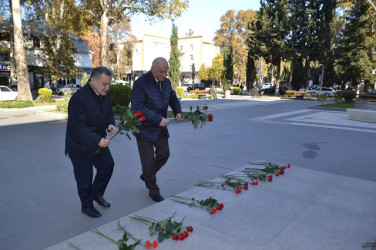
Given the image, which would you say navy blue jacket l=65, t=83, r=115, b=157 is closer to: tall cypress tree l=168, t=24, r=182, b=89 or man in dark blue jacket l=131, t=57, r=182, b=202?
man in dark blue jacket l=131, t=57, r=182, b=202

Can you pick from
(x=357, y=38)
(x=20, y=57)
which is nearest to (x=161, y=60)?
(x=20, y=57)

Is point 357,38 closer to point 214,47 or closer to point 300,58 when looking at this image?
point 300,58

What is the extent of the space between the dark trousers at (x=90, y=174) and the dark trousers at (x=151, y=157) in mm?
457

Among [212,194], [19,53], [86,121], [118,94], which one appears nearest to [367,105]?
[118,94]

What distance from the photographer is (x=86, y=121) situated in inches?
124

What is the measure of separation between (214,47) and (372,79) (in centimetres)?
4061

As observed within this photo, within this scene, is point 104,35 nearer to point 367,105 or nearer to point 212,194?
point 367,105

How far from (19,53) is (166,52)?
50.1m

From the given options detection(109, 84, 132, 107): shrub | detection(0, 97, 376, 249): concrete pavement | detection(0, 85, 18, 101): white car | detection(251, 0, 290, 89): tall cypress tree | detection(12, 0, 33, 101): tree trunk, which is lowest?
detection(0, 97, 376, 249): concrete pavement

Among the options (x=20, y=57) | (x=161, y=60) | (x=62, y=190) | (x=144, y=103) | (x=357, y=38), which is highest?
(x=357, y=38)

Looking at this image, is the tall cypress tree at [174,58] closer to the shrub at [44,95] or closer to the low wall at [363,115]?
the shrub at [44,95]

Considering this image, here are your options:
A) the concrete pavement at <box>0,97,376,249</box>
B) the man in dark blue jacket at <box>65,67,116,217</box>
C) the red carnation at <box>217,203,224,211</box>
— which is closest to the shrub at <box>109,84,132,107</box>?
the concrete pavement at <box>0,97,376,249</box>

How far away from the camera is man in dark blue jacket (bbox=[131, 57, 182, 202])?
356 cm

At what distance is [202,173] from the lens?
5320 millimetres
